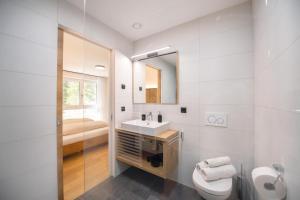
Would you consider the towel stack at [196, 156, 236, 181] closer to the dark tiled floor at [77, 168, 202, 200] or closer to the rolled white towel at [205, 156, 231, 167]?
the rolled white towel at [205, 156, 231, 167]

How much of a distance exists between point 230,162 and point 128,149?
1363 mm

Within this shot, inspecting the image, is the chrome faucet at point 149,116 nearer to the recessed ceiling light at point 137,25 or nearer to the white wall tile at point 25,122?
the white wall tile at point 25,122

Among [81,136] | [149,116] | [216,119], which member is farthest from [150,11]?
[81,136]

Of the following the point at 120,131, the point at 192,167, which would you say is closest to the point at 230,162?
the point at 192,167

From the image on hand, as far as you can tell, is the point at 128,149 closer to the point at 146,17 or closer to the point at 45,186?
the point at 45,186

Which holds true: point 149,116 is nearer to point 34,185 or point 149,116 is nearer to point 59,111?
point 59,111

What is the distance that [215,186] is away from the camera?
119cm

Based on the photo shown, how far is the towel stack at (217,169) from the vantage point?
126 cm

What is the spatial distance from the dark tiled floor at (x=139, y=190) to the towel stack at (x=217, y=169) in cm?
54

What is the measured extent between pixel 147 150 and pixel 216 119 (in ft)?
3.89

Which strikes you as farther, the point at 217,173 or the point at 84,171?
the point at 84,171

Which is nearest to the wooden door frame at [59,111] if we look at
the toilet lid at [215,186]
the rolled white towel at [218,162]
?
the toilet lid at [215,186]

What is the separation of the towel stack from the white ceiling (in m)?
1.83

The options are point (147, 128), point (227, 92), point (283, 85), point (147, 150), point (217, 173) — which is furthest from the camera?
point (147, 150)
